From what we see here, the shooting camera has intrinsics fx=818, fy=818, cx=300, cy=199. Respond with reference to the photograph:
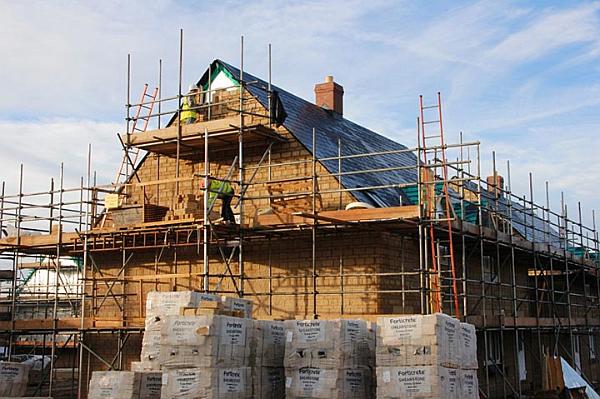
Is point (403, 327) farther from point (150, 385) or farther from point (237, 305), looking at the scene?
point (150, 385)

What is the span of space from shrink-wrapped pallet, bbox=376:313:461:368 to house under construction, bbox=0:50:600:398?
2.79m

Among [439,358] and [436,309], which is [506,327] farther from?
[439,358]

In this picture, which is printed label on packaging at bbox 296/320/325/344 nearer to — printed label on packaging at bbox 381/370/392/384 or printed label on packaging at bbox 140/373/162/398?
printed label on packaging at bbox 381/370/392/384

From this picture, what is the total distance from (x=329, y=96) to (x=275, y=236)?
8.69m

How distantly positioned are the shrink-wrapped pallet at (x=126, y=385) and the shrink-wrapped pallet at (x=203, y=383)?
4.52ft

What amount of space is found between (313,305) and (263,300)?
139 cm

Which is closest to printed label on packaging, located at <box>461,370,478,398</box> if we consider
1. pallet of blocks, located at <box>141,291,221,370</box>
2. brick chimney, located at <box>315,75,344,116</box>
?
pallet of blocks, located at <box>141,291,221,370</box>

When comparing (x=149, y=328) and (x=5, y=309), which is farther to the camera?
(x=5, y=309)

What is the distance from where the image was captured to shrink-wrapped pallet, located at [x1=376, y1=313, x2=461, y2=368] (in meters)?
12.2

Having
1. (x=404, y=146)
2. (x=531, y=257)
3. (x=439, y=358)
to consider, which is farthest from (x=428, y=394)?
(x=404, y=146)

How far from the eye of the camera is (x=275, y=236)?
17609 millimetres

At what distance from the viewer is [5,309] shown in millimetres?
29844

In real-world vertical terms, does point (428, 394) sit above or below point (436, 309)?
below

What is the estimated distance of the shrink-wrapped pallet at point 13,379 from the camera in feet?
58.2
